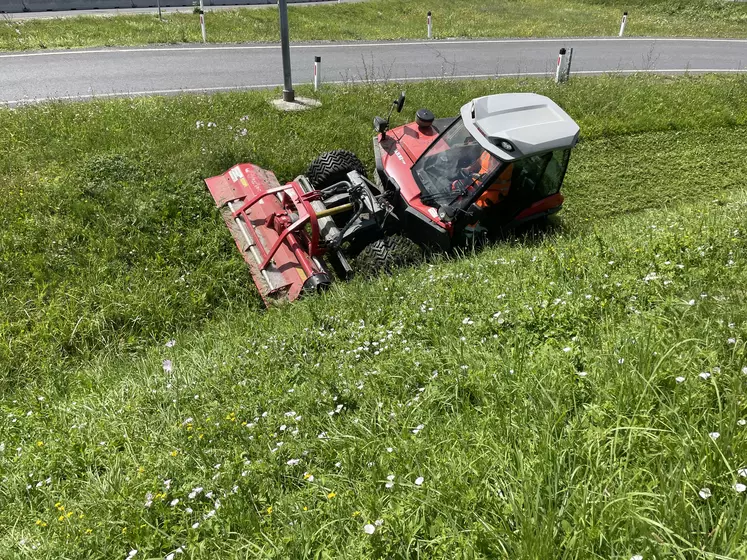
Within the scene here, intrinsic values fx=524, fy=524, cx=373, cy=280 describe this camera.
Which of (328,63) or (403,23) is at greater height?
(403,23)

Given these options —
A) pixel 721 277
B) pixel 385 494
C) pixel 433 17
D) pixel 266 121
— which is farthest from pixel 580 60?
pixel 385 494

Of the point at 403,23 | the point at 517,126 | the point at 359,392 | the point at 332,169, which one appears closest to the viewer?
the point at 359,392

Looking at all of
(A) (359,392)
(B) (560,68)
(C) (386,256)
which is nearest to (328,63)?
(B) (560,68)

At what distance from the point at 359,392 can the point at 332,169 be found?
14.7 feet

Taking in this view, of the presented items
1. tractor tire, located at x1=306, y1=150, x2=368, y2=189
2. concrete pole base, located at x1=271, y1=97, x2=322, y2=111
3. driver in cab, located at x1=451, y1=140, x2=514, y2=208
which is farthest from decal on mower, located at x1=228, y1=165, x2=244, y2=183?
concrete pole base, located at x1=271, y1=97, x2=322, y2=111

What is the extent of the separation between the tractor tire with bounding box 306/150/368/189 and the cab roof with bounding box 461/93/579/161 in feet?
5.95

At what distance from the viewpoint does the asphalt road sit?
11.7 m

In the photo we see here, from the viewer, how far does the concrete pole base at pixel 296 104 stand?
408 inches

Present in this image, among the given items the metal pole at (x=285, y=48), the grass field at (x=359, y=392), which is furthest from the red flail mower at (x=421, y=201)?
the metal pole at (x=285, y=48)

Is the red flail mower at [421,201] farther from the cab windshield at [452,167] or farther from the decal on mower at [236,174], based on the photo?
the decal on mower at [236,174]

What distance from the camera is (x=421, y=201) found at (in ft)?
21.4

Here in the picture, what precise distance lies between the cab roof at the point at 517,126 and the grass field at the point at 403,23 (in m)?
12.6

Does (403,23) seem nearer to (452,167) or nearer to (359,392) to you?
(452,167)

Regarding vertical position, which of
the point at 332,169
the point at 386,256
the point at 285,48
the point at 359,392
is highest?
the point at 285,48
